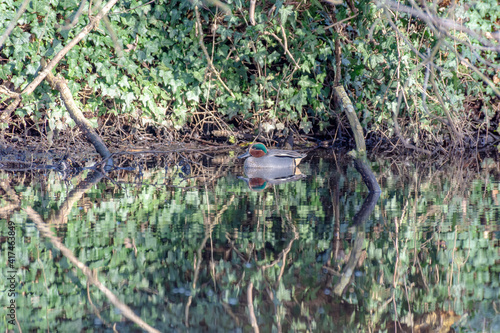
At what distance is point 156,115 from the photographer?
975cm

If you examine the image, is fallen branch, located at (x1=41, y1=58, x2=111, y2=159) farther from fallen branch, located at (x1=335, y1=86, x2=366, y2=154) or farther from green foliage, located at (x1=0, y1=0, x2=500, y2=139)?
fallen branch, located at (x1=335, y1=86, x2=366, y2=154)

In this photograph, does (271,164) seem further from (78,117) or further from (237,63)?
(237,63)

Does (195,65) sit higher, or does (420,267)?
(195,65)

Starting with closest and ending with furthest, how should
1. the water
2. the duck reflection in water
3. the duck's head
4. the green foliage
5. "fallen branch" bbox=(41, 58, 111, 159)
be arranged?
the water → the duck reflection in water → the duck's head → "fallen branch" bbox=(41, 58, 111, 159) → the green foliage

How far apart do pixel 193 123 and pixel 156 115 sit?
0.89 meters

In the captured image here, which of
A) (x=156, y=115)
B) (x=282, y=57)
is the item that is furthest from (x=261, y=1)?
(x=156, y=115)

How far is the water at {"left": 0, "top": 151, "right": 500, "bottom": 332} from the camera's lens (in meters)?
2.82

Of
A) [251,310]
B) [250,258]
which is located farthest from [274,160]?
[251,310]

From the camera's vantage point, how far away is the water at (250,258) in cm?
282

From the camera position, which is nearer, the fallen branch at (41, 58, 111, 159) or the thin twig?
the fallen branch at (41, 58, 111, 159)

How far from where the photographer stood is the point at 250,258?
141 inches

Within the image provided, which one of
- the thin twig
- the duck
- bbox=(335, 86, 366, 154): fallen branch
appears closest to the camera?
the duck

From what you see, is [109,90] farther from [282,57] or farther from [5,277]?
[5,277]

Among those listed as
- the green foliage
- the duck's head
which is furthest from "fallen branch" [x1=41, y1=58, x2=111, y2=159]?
the duck's head
